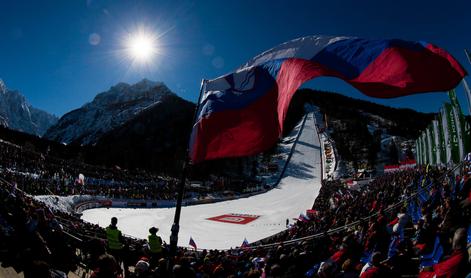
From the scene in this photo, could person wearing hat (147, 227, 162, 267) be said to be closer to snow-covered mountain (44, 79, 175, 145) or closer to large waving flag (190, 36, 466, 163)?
large waving flag (190, 36, 466, 163)

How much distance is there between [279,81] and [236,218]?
1206 inches

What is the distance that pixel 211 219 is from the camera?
33.6 metres

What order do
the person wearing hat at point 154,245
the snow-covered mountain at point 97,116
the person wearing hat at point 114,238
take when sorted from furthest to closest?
the snow-covered mountain at point 97,116
the person wearing hat at point 154,245
the person wearing hat at point 114,238

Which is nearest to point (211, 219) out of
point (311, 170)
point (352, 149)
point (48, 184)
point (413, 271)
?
point (48, 184)

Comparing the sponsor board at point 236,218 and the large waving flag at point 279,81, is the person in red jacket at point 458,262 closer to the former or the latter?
the large waving flag at point 279,81

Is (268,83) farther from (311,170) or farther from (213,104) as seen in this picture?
(311,170)

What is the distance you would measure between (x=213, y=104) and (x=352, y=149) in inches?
3731

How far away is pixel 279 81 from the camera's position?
5.32 metres

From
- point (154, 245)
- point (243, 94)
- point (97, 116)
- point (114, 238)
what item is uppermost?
point (97, 116)

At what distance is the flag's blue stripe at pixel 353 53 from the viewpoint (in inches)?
178

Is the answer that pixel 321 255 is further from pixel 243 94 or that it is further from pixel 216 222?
pixel 216 222

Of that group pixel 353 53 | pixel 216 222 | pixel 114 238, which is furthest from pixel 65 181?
pixel 353 53

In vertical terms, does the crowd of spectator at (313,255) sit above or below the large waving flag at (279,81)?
below

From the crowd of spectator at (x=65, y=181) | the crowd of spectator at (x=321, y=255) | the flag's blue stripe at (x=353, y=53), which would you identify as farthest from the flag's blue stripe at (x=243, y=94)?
the crowd of spectator at (x=65, y=181)
